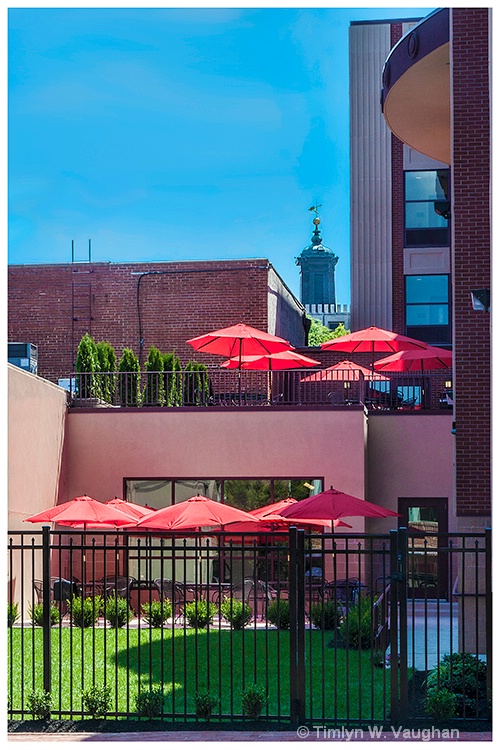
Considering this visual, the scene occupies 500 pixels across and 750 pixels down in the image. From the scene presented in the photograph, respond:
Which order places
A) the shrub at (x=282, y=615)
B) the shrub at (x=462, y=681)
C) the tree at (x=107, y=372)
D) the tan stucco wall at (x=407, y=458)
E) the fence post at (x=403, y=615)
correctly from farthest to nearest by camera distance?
the tree at (x=107, y=372) → the tan stucco wall at (x=407, y=458) → the shrub at (x=282, y=615) → the shrub at (x=462, y=681) → the fence post at (x=403, y=615)

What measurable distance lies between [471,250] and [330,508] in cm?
513

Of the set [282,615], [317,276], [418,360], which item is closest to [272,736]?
[282,615]

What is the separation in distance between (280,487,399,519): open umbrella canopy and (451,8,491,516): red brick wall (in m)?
3.16

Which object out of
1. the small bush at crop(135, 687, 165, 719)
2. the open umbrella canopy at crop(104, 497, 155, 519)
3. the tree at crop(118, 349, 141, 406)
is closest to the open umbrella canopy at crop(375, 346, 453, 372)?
the tree at crop(118, 349, 141, 406)

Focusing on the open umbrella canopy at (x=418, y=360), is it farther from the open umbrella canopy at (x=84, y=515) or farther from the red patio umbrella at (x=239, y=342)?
the open umbrella canopy at (x=84, y=515)

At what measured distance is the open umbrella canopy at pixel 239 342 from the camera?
82.2 ft

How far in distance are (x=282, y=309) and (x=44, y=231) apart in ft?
41.1

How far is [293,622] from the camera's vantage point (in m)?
10.6

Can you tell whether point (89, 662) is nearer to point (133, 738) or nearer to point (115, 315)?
point (133, 738)

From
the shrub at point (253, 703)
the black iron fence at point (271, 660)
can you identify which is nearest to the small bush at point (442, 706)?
the black iron fence at point (271, 660)

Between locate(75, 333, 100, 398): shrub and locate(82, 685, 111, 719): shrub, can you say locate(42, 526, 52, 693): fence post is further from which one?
locate(75, 333, 100, 398): shrub

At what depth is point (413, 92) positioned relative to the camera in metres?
17.9

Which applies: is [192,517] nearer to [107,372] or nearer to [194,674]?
[194,674]

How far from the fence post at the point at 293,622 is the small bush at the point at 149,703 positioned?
4.12 feet
